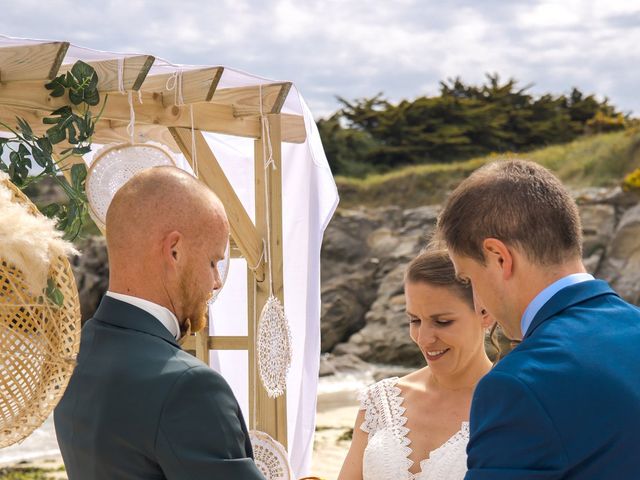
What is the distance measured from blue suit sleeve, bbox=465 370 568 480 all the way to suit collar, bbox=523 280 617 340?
176 millimetres

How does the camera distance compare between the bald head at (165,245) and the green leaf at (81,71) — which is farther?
the green leaf at (81,71)

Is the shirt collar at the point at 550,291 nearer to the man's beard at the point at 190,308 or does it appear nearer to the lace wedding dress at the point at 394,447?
the man's beard at the point at 190,308

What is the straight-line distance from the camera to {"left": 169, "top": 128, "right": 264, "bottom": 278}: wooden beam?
4.21m

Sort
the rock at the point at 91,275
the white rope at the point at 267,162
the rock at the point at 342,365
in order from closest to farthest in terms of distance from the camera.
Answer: the white rope at the point at 267,162 < the rock at the point at 342,365 < the rock at the point at 91,275

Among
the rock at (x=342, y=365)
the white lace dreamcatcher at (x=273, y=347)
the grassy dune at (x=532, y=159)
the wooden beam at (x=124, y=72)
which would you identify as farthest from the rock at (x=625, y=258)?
the wooden beam at (x=124, y=72)

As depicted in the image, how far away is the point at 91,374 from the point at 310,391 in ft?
9.95

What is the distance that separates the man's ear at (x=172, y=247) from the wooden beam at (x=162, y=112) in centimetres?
198

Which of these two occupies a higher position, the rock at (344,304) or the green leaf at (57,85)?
the green leaf at (57,85)

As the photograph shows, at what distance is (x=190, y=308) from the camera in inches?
76.4

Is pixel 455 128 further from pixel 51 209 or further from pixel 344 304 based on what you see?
pixel 51 209

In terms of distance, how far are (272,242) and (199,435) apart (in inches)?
108

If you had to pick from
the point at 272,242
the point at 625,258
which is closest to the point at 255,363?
the point at 272,242

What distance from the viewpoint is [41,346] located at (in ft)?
4.99

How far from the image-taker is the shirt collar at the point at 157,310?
190 centimetres
